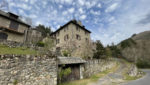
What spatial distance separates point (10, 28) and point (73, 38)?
47.4 feet

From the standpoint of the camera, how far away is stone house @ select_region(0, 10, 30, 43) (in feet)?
45.5

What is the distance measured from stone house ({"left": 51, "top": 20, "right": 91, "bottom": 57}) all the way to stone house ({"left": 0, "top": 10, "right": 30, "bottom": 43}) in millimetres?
9652

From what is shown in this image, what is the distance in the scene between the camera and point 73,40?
16812 mm

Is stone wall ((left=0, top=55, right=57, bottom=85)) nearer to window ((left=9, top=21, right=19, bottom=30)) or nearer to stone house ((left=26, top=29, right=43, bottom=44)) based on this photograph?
window ((left=9, top=21, right=19, bottom=30))

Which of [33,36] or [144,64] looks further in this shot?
[144,64]

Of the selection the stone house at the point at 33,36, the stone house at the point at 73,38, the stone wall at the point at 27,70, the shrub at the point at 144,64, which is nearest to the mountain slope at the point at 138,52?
the shrub at the point at 144,64

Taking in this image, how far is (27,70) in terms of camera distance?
5.00 metres

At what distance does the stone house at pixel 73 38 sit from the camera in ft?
55.2

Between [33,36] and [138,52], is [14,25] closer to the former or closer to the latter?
[33,36]

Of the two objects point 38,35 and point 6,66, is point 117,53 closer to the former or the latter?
point 38,35

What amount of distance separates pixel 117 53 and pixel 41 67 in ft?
123

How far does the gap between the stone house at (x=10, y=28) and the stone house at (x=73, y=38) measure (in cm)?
965

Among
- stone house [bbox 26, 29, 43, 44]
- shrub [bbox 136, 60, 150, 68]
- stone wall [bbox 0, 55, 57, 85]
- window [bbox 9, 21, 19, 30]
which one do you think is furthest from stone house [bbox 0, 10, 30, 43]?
shrub [bbox 136, 60, 150, 68]

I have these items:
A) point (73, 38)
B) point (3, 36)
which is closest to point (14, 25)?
point (3, 36)
